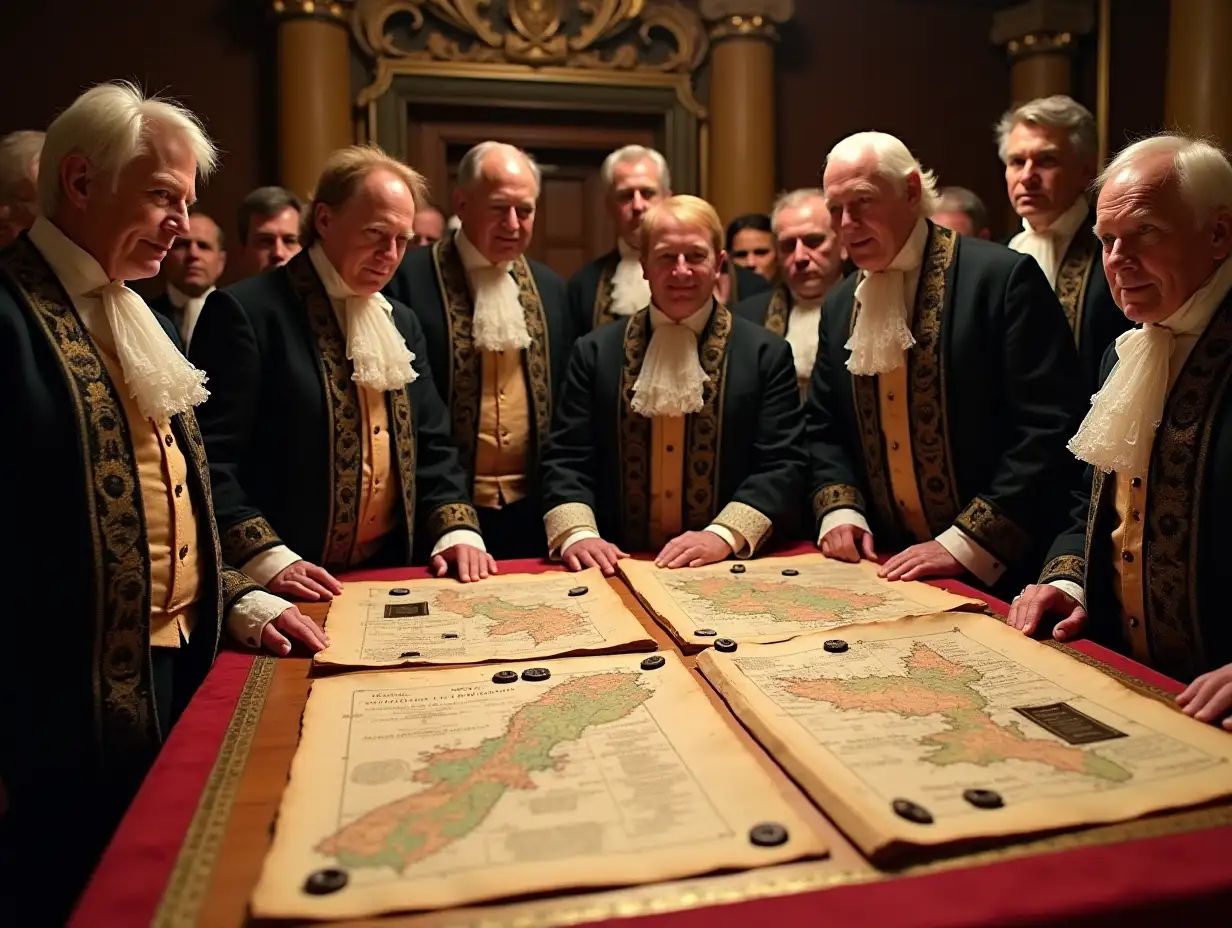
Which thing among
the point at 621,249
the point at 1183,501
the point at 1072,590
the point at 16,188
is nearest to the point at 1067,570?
the point at 1072,590

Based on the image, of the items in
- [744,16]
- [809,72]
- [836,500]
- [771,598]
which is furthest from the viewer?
[809,72]

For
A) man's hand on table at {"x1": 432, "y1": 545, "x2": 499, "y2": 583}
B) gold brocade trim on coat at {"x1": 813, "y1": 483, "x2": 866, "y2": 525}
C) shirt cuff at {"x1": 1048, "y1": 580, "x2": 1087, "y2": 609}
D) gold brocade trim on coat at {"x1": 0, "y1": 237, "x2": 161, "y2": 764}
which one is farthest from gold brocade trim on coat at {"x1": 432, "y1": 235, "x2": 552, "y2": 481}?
shirt cuff at {"x1": 1048, "y1": 580, "x2": 1087, "y2": 609}

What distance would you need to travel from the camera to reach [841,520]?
2.68 m

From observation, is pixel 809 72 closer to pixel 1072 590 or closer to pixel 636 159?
pixel 636 159

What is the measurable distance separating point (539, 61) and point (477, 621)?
457cm

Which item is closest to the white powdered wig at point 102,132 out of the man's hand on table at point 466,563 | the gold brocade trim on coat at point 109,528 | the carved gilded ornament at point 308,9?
the gold brocade trim on coat at point 109,528

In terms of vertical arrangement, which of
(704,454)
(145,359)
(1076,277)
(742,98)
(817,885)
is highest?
(742,98)

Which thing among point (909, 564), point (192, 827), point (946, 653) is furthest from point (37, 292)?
point (909, 564)

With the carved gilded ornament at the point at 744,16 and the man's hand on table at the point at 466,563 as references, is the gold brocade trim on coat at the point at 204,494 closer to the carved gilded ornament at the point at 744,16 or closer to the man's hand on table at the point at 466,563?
the man's hand on table at the point at 466,563

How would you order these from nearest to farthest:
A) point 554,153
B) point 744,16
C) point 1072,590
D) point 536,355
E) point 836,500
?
point 1072,590
point 836,500
point 536,355
point 744,16
point 554,153

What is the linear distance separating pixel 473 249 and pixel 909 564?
67.9 inches

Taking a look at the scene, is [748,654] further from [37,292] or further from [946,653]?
[37,292]

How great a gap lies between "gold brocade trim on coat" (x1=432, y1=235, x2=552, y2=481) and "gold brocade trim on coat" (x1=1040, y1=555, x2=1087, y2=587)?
1.51 m

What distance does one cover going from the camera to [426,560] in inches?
113
